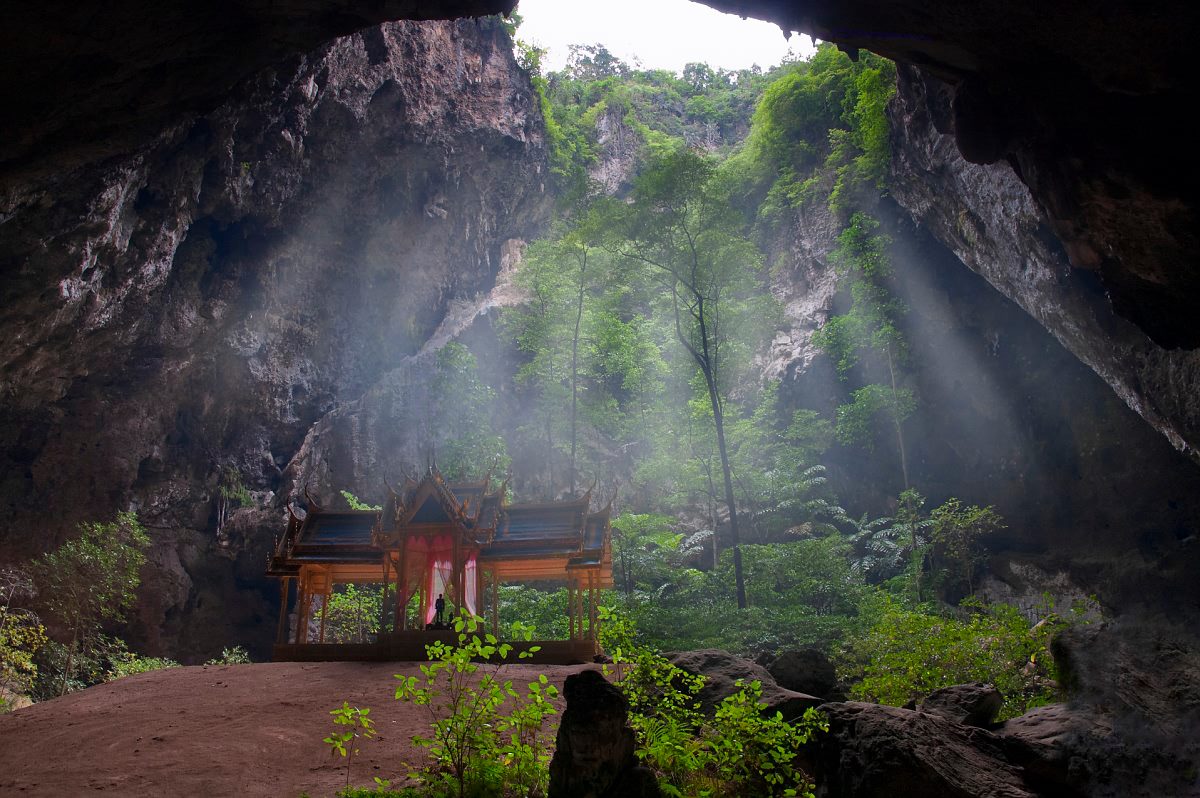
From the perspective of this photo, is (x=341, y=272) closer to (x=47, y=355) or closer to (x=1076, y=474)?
(x=47, y=355)

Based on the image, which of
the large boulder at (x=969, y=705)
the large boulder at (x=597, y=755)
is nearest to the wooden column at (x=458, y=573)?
the large boulder at (x=597, y=755)

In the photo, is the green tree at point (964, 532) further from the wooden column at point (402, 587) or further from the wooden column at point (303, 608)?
the wooden column at point (303, 608)

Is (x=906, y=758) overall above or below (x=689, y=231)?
below

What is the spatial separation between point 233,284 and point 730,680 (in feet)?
57.5

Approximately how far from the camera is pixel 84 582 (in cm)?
1538

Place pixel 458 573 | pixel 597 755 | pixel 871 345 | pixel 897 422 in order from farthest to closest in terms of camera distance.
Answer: pixel 871 345, pixel 897 422, pixel 458 573, pixel 597 755

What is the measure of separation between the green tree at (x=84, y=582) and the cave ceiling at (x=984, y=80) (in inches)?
335

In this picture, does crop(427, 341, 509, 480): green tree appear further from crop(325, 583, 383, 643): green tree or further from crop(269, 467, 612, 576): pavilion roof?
crop(269, 467, 612, 576): pavilion roof

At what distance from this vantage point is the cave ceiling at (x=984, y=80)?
7.58 meters

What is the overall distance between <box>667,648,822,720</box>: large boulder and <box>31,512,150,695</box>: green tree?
515 inches

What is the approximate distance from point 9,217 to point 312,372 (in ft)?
40.4

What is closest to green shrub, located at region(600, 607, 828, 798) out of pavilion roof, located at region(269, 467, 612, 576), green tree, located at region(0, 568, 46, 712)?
pavilion roof, located at region(269, 467, 612, 576)

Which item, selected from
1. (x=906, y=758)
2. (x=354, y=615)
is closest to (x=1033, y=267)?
(x=906, y=758)

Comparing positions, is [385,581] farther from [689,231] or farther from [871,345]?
[871,345]
